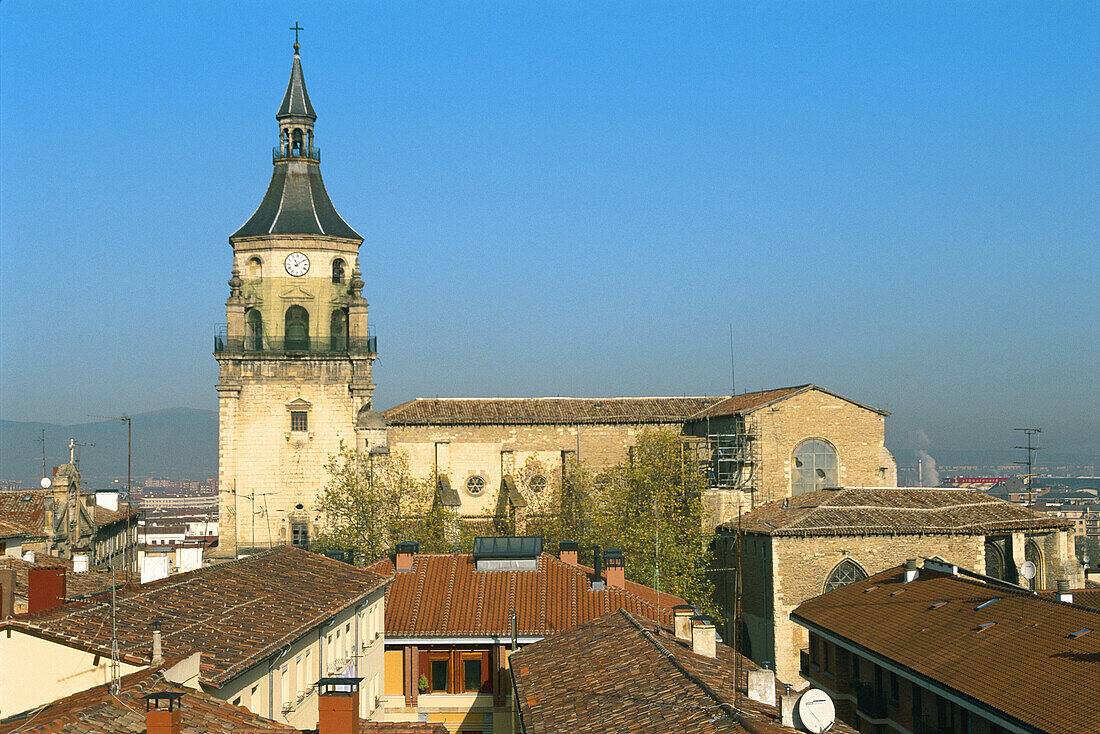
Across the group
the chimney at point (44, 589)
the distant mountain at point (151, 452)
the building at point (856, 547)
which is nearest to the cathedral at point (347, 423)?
the distant mountain at point (151, 452)

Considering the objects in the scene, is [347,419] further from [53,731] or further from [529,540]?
[53,731]

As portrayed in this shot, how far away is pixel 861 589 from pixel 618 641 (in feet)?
46.3

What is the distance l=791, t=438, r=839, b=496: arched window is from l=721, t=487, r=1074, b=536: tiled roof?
155 inches

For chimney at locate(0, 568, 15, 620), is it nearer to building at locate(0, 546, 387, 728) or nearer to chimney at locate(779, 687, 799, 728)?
building at locate(0, 546, 387, 728)

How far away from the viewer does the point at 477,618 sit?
29.8m

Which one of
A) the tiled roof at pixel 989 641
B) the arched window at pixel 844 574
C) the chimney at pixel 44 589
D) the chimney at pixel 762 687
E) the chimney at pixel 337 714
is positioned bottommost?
the arched window at pixel 844 574

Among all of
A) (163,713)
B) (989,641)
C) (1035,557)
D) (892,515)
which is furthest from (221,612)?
(1035,557)

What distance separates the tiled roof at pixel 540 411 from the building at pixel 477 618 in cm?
2421

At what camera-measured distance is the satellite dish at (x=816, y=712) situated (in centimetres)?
1559

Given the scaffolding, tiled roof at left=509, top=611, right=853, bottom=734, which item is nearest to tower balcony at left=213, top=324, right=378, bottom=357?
the scaffolding

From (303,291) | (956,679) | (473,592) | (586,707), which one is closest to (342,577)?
(473,592)

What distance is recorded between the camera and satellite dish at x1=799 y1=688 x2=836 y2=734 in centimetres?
1559

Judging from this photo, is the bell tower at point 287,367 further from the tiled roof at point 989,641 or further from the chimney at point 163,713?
the chimney at point 163,713

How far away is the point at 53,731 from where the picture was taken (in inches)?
528
